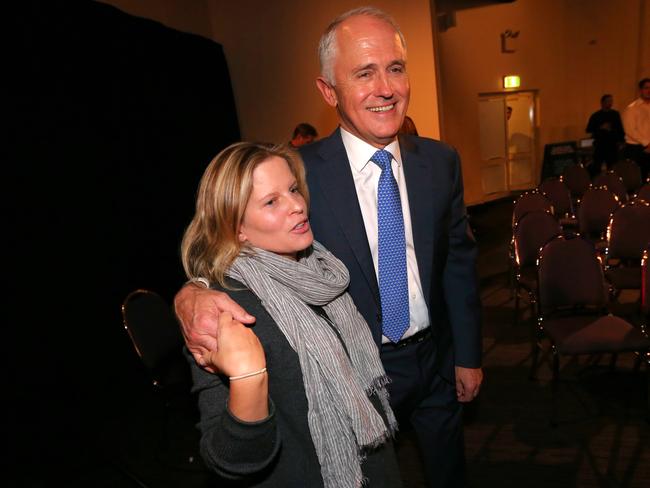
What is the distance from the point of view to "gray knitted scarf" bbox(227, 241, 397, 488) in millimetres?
1093

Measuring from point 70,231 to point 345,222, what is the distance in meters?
2.92

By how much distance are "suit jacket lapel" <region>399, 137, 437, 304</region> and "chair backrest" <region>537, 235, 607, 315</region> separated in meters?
1.64

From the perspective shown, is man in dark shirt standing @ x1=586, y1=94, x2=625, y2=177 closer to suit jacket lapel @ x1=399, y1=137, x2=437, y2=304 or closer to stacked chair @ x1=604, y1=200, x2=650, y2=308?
stacked chair @ x1=604, y1=200, x2=650, y2=308

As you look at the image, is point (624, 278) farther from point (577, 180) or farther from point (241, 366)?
point (241, 366)

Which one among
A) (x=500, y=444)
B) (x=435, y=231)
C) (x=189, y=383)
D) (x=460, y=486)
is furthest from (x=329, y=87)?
(x=500, y=444)

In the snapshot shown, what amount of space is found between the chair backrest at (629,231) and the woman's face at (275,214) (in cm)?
338

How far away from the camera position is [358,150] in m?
1.52

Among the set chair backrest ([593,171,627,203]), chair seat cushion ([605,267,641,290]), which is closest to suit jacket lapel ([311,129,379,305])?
chair seat cushion ([605,267,641,290])

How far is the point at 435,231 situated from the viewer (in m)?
1.55

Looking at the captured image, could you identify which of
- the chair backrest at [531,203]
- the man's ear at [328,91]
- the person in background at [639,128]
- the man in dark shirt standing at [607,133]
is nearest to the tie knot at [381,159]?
the man's ear at [328,91]

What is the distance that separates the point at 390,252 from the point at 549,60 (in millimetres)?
12218

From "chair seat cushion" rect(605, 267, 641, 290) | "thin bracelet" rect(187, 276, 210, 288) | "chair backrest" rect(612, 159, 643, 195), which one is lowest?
"chair seat cushion" rect(605, 267, 641, 290)

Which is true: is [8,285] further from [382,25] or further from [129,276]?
[382,25]

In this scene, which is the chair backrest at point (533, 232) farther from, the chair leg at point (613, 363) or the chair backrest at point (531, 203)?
the chair leg at point (613, 363)
